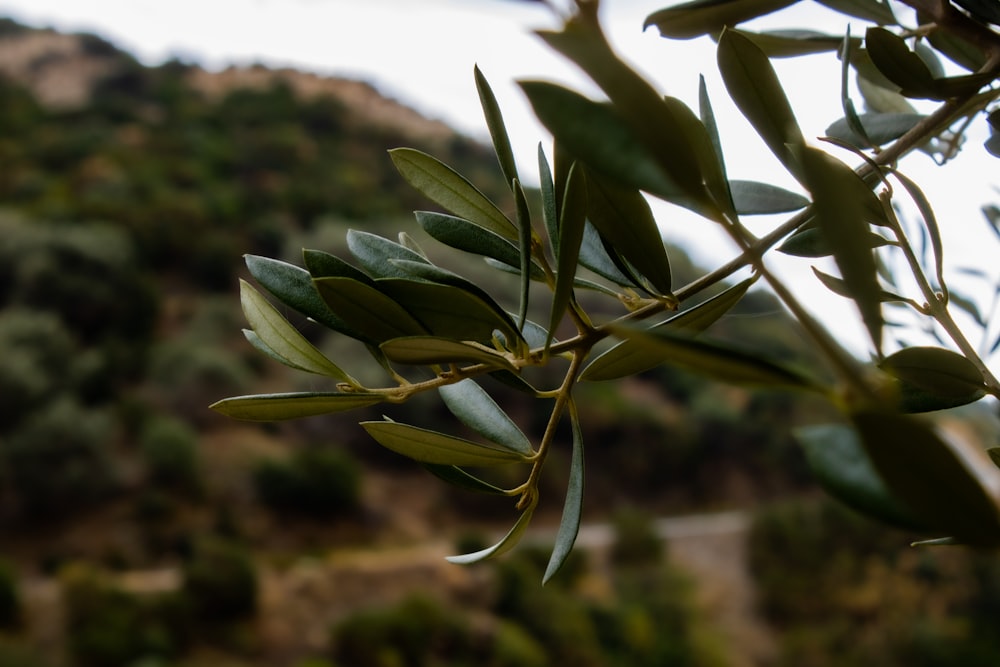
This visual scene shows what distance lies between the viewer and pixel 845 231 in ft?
0.37

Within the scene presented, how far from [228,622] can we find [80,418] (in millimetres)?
1973

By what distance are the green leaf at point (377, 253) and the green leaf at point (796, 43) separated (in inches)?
6.5

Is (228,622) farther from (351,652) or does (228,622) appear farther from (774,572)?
(774,572)

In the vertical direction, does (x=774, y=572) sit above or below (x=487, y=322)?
below

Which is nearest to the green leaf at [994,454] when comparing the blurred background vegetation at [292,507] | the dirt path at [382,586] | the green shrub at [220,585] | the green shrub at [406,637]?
the dirt path at [382,586]

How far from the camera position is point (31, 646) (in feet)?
13.2

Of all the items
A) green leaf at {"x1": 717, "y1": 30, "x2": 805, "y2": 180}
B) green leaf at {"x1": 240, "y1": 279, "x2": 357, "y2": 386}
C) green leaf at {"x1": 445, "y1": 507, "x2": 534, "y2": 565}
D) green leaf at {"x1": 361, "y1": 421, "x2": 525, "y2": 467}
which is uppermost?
green leaf at {"x1": 717, "y1": 30, "x2": 805, "y2": 180}

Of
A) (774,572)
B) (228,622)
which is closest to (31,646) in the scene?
(228,622)

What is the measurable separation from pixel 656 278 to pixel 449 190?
0.07 meters

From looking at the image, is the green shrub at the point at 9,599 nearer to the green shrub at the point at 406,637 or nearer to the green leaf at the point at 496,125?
the green shrub at the point at 406,637

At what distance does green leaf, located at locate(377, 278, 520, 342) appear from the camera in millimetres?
182

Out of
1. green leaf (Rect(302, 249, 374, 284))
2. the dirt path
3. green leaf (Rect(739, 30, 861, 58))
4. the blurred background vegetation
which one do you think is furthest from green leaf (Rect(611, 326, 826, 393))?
the blurred background vegetation

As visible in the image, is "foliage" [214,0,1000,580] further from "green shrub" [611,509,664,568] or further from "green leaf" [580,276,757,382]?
"green shrub" [611,509,664,568]

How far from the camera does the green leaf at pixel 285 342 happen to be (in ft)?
0.72
